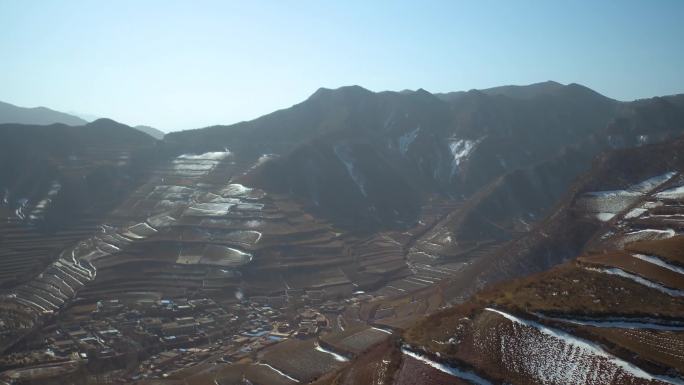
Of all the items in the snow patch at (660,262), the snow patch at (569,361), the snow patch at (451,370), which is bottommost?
the snow patch at (451,370)

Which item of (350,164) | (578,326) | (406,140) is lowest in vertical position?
(578,326)

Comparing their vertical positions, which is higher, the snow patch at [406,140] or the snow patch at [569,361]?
the snow patch at [406,140]

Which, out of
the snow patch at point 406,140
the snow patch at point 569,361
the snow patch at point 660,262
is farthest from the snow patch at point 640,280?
the snow patch at point 406,140

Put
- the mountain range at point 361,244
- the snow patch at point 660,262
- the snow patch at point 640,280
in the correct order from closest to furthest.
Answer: the mountain range at point 361,244
the snow patch at point 640,280
the snow patch at point 660,262

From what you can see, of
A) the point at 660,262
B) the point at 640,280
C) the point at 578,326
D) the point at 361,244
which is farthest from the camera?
the point at 361,244

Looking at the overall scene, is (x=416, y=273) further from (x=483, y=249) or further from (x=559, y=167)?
(x=559, y=167)

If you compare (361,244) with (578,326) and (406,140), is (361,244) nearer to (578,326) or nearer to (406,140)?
(406,140)

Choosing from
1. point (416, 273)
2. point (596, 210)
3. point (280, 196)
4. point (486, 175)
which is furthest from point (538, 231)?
point (486, 175)

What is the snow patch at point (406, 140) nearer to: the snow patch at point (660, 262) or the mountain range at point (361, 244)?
the mountain range at point (361, 244)

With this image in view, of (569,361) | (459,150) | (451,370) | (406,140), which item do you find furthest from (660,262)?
(406,140)

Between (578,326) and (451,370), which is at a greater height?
(578,326)

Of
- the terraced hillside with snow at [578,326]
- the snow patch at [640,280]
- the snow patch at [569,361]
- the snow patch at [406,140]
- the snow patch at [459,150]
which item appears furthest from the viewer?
the snow patch at [406,140]

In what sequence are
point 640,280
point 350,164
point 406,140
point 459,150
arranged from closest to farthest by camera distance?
point 640,280, point 350,164, point 459,150, point 406,140

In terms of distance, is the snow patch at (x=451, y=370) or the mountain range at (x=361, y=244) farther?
the mountain range at (x=361, y=244)
